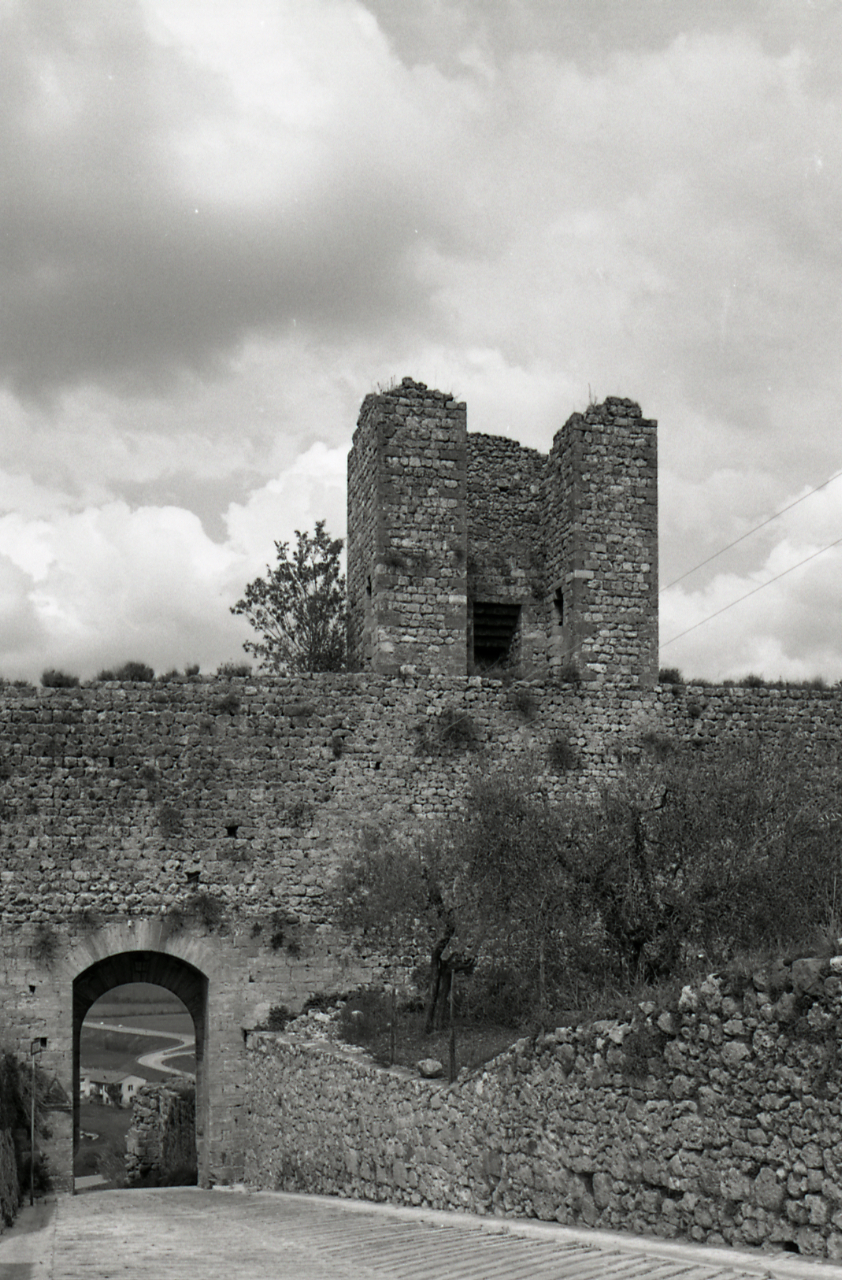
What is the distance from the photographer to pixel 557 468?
20.3 metres

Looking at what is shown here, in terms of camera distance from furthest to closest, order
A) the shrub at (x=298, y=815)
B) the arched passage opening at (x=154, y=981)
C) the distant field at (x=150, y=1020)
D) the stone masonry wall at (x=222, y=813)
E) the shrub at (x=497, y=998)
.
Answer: the distant field at (x=150, y=1020) < the shrub at (x=298, y=815) < the arched passage opening at (x=154, y=981) < the stone masonry wall at (x=222, y=813) < the shrub at (x=497, y=998)

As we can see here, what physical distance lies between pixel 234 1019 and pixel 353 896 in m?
2.38

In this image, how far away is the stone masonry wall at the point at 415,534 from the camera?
18.7 metres

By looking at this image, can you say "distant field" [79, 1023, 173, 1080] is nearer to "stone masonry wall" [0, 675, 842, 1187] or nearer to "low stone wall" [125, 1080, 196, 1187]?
"low stone wall" [125, 1080, 196, 1187]

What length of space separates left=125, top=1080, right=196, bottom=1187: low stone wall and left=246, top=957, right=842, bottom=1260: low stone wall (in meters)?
11.5

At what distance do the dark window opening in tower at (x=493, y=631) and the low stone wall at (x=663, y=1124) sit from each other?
9168 mm

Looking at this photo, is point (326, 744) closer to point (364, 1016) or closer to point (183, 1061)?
point (364, 1016)

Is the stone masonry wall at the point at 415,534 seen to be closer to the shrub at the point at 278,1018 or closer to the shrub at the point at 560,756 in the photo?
the shrub at the point at 560,756

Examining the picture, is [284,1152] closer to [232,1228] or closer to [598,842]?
[232,1228]

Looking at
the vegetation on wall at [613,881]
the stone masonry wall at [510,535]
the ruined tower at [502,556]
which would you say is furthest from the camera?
the stone masonry wall at [510,535]

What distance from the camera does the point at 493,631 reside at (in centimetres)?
2092

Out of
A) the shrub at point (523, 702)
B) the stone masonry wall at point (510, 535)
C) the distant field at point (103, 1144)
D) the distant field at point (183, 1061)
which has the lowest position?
the distant field at point (183, 1061)

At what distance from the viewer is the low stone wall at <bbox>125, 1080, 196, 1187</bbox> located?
75.4ft

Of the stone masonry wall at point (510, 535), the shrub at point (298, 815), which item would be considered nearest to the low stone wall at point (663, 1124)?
the shrub at point (298, 815)
